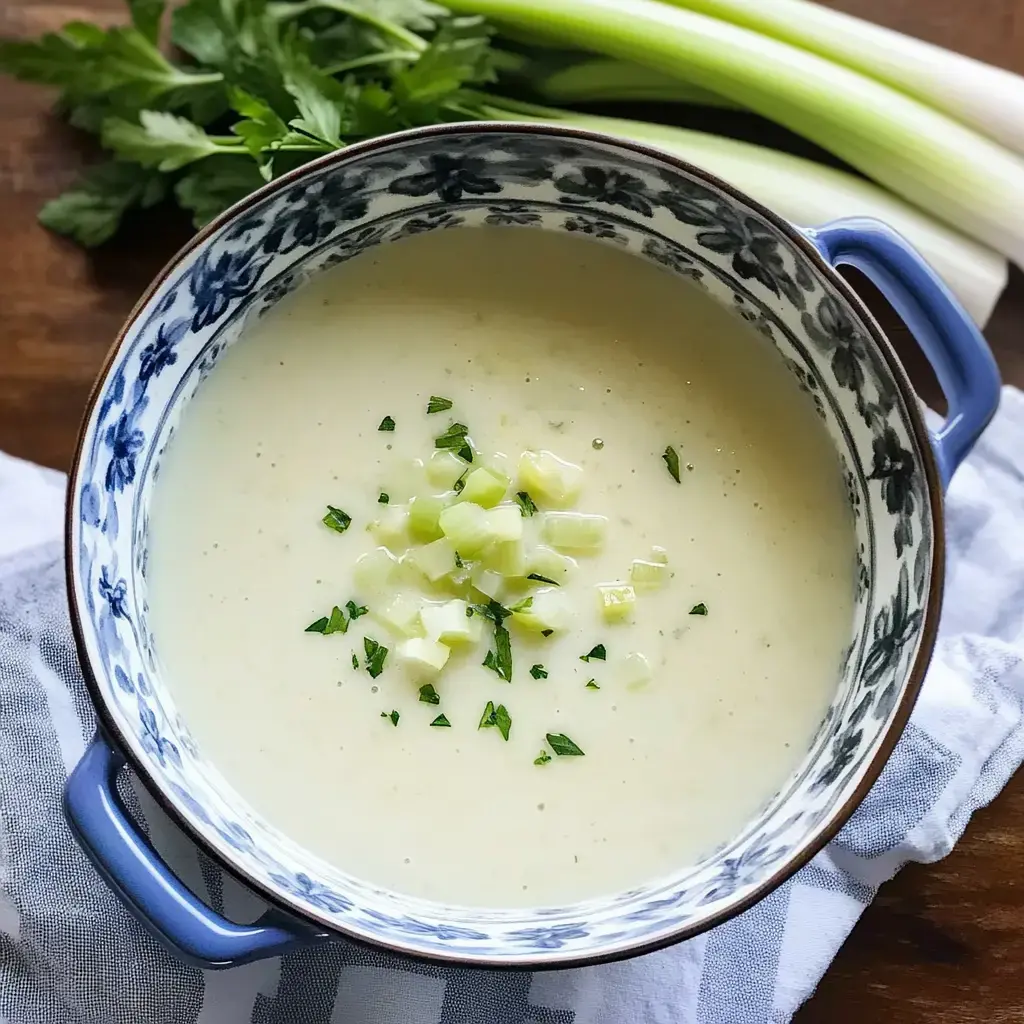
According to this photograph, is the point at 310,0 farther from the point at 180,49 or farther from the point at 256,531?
the point at 256,531

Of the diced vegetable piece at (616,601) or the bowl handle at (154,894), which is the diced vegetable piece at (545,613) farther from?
the bowl handle at (154,894)

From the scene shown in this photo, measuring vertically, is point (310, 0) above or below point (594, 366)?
above

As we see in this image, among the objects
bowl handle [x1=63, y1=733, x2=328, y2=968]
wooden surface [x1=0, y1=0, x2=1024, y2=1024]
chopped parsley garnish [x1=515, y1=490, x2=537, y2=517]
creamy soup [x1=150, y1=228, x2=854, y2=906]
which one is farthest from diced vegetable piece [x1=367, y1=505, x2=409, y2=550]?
wooden surface [x1=0, y1=0, x2=1024, y2=1024]

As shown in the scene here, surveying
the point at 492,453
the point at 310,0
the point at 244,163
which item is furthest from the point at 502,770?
the point at 310,0

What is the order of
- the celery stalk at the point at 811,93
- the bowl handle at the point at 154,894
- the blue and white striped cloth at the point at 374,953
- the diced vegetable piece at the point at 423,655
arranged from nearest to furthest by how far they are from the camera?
the bowl handle at the point at 154,894, the diced vegetable piece at the point at 423,655, the blue and white striped cloth at the point at 374,953, the celery stalk at the point at 811,93

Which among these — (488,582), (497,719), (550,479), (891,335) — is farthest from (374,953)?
(891,335)

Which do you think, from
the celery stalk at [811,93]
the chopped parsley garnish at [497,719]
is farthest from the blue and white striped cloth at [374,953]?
the celery stalk at [811,93]
